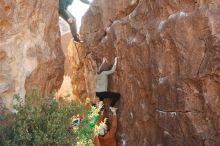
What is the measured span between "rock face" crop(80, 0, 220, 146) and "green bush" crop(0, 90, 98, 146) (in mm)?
2670

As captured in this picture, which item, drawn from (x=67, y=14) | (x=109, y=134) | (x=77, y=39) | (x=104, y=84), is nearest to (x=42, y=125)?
(x=109, y=134)

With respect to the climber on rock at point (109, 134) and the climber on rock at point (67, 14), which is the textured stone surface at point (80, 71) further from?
the climber on rock at point (109, 134)

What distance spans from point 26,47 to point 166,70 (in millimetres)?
2653

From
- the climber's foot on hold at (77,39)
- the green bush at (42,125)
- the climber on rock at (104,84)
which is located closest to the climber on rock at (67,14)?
the climber's foot on hold at (77,39)

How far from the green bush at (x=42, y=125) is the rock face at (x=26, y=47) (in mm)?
781

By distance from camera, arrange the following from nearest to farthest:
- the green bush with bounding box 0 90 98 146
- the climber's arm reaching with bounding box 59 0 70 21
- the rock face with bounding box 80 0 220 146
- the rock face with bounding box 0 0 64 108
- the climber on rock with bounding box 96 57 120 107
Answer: the green bush with bounding box 0 90 98 146 < the rock face with bounding box 0 0 64 108 < the rock face with bounding box 80 0 220 146 < the climber on rock with bounding box 96 57 120 107 < the climber's arm reaching with bounding box 59 0 70 21

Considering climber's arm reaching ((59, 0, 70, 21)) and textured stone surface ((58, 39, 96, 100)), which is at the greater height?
climber's arm reaching ((59, 0, 70, 21))

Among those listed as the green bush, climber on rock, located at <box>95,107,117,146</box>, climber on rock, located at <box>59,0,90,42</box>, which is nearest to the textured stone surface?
climber on rock, located at <box>59,0,90,42</box>

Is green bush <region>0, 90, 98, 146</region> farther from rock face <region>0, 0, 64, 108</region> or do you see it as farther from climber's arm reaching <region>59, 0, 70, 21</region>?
climber's arm reaching <region>59, 0, 70, 21</region>

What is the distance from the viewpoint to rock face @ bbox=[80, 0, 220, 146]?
6.51 meters

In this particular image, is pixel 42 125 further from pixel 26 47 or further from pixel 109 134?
pixel 109 134

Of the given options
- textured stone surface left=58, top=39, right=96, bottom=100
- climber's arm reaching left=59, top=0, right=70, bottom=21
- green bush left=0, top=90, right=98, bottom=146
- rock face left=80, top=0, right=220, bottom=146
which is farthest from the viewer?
textured stone surface left=58, top=39, right=96, bottom=100

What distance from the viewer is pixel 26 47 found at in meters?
5.61

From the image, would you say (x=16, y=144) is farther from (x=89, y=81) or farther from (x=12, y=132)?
(x=89, y=81)
